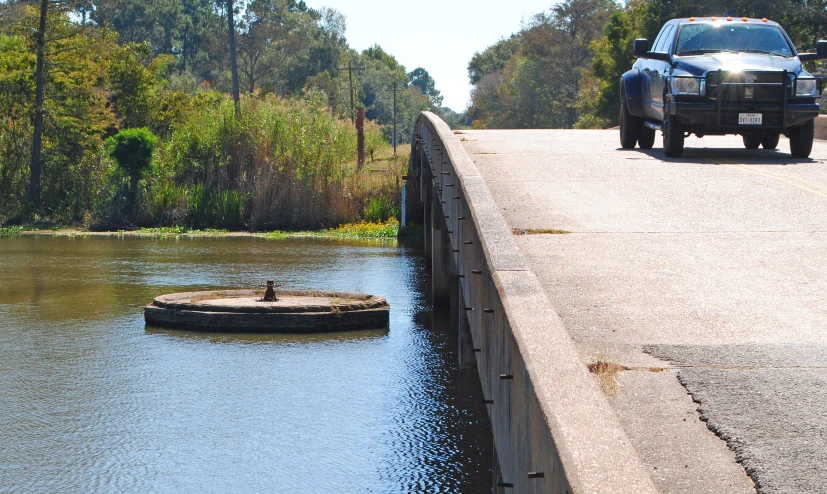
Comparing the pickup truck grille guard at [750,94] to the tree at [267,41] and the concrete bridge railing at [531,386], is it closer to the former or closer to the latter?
the concrete bridge railing at [531,386]

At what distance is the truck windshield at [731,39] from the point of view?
16.7 m

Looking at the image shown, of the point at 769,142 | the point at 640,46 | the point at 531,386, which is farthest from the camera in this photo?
the point at 769,142

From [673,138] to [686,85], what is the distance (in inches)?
40.8

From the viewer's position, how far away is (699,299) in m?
7.88

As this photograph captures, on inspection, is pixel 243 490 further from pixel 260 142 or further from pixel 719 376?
pixel 260 142

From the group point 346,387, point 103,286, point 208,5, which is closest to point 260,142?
point 103,286

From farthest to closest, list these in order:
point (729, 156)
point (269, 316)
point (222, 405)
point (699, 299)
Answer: point (269, 316) < point (729, 156) < point (222, 405) < point (699, 299)

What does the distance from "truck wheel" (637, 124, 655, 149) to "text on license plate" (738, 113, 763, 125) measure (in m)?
3.37

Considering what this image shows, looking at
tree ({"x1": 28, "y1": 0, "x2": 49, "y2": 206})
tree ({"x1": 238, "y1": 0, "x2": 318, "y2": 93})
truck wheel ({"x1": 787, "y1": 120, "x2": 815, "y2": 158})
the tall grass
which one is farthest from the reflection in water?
tree ({"x1": 238, "y1": 0, "x2": 318, "y2": 93})

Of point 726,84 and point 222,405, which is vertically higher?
point 726,84

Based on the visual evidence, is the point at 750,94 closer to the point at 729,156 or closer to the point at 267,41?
the point at 729,156

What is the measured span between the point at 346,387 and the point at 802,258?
8.37 metres

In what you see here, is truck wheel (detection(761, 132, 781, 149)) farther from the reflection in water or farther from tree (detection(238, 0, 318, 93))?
tree (detection(238, 0, 318, 93))

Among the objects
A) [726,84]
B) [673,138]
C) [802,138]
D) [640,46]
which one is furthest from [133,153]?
[726,84]
